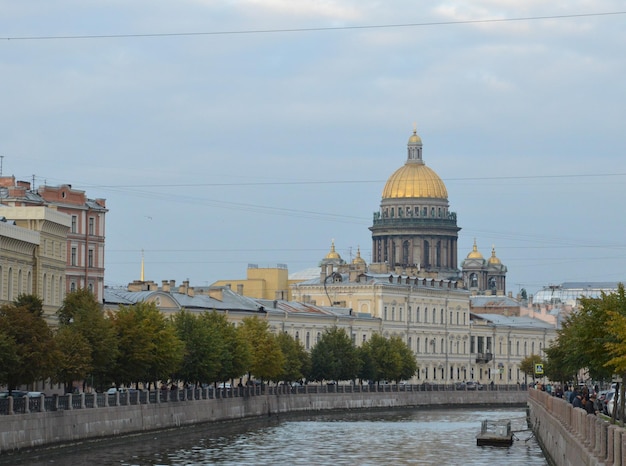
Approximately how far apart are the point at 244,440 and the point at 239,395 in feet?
56.1

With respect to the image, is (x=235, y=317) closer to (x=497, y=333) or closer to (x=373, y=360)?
(x=373, y=360)

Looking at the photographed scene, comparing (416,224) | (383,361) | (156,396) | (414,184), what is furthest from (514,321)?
(156,396)

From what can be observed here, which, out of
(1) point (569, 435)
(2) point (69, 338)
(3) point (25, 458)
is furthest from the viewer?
(2) point (69, 338)

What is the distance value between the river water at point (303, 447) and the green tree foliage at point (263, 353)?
17.6 ft

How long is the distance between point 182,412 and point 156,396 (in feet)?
10.8

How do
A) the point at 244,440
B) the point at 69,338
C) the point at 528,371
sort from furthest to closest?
the point at 528,371, the point at 244,440, the point at 69,338

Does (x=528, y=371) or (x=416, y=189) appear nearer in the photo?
(x=528, y=371)

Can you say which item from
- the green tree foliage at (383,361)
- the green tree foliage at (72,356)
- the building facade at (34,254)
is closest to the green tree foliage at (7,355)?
the green tree foliage at (72,356)

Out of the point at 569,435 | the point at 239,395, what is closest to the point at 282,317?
the point at 239,395

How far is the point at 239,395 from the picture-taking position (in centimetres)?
8138

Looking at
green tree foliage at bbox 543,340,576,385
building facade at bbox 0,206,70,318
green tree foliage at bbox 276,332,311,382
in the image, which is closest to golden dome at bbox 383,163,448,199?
green tree foliage at bbox 543,340,576,385

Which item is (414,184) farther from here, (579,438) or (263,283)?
(579,438)

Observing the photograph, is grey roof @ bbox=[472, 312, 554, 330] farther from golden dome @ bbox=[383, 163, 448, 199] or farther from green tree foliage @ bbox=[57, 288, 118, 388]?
green tree foliage @ bbox=[57, 288, 118, 388]

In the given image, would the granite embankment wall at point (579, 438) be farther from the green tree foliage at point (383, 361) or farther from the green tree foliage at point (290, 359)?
the green tree foliage at point (383, 361)
